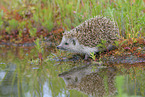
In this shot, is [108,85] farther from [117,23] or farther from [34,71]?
[117,23]

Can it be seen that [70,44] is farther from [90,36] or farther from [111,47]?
[111,47]

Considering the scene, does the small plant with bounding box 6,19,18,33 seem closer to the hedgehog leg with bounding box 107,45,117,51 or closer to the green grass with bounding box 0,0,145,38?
the green grass with bounding box 0,0,145,38

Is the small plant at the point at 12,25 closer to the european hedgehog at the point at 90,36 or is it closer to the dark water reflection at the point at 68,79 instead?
the dark water reflection at the point at 68,79

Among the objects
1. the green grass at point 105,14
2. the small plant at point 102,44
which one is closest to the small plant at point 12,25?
the green grass at point 105,14

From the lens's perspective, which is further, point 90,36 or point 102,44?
point 102,44

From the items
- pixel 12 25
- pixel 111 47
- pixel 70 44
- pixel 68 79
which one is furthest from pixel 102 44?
pixel 12 25

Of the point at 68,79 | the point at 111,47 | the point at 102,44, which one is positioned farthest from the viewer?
the point at 111,47

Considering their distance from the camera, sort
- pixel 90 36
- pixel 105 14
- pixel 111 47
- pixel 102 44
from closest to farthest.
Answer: pixel 90 36 < pixel 102 44 < pixel 111 47 < pixel 105 14
